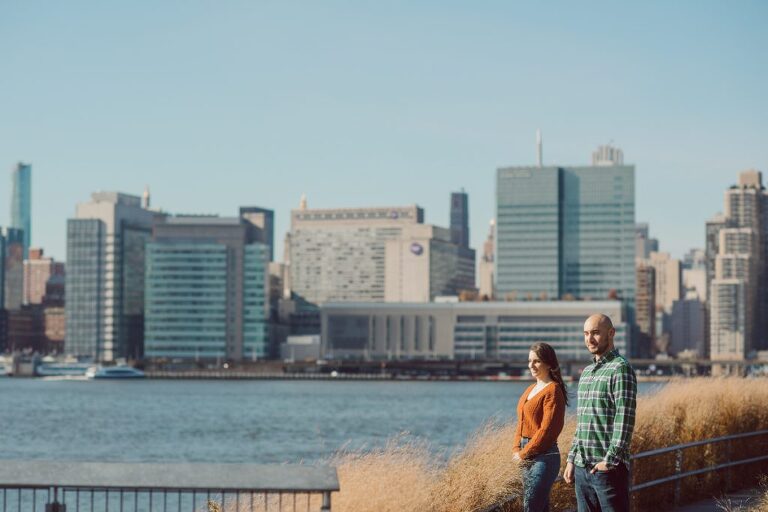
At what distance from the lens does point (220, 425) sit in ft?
276

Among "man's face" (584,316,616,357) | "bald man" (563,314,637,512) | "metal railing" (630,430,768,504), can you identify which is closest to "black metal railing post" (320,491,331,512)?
"bald man" (563,314,637,512)

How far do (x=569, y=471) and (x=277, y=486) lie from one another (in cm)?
319

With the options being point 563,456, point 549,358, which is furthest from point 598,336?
point 563,456

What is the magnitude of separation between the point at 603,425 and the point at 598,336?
70cm

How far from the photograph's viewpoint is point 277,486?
9469 millimetres

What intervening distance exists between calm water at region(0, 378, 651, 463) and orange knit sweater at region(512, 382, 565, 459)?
2596cm

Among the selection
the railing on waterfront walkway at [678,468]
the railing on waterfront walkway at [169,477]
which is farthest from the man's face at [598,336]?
the railing on waterfront walkway at [678,468]

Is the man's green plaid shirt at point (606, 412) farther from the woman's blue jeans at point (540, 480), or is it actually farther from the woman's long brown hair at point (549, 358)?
the woman's blue jeans at point (540, 480)

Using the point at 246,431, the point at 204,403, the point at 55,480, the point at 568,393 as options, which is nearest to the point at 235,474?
the point at 55,480

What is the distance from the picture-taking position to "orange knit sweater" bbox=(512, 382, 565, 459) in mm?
12492

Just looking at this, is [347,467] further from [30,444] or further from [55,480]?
[30,444]

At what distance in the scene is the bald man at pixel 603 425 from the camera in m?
11.3

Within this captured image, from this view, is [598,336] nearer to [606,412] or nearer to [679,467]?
[606,412]

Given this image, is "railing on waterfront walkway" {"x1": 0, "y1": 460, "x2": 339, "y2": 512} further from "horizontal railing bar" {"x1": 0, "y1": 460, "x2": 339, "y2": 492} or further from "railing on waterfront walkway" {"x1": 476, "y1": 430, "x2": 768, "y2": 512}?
"railing on waterfront walkway" {"x1": 476, "y1": 430, "x2": 768, "y2": 512}
